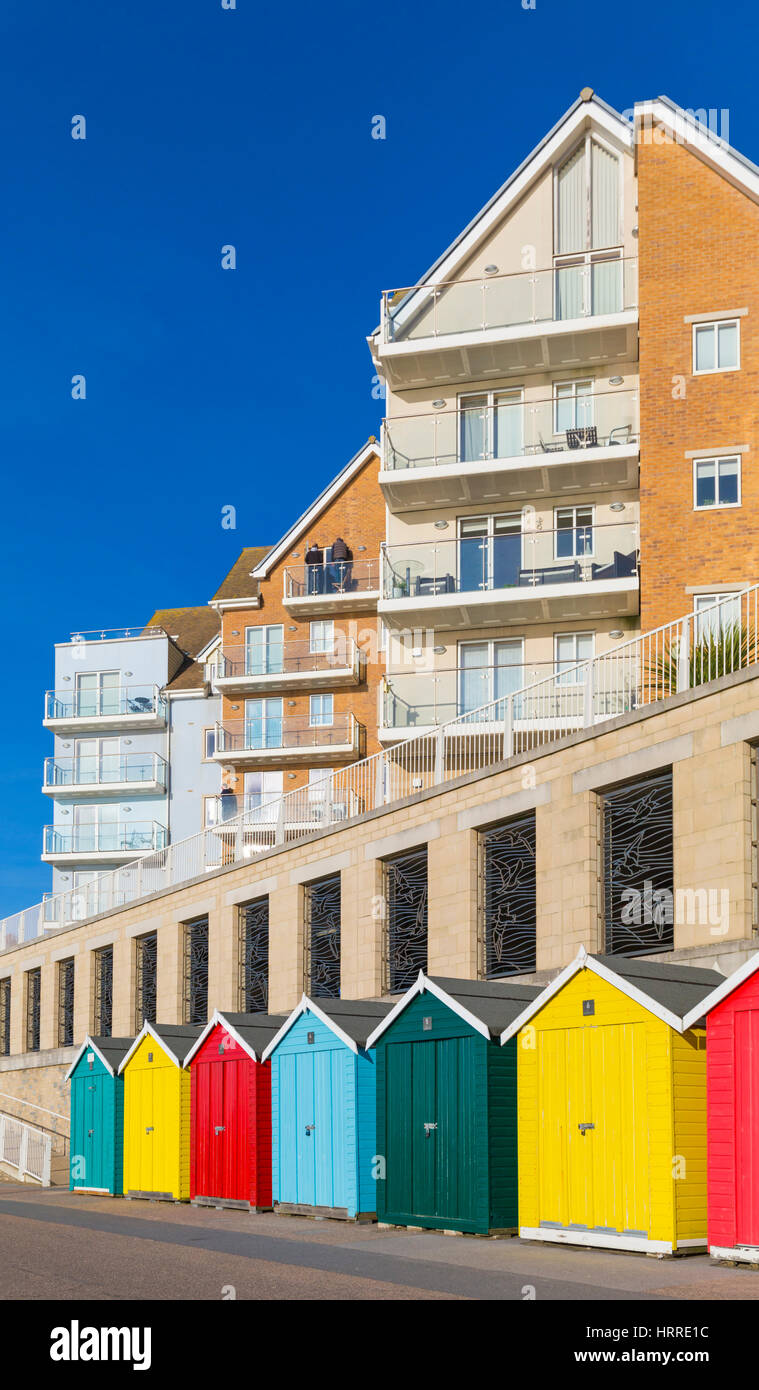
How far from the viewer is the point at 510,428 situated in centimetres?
3675

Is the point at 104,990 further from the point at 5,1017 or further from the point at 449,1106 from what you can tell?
the point at 449,1106

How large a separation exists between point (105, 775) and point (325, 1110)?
4354 centimetres

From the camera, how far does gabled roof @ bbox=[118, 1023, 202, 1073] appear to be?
2636cm

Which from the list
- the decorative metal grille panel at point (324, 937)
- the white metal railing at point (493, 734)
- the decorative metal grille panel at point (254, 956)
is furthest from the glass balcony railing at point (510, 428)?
the decorative metal grille panel at point (324, 937)

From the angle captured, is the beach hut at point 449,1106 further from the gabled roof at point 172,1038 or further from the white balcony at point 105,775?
the white balcony at point 105,775

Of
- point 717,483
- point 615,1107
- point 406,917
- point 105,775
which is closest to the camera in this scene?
point 615,1107

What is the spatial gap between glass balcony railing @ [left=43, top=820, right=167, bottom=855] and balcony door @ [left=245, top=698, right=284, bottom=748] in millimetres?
11226

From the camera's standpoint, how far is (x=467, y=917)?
77.9 feet

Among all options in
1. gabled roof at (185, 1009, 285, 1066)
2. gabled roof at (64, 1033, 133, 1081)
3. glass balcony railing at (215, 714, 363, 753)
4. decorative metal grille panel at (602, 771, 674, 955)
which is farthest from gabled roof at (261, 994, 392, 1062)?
glass balcony railing at (215, 714, 363, 753)

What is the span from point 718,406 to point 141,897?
59.8 feet

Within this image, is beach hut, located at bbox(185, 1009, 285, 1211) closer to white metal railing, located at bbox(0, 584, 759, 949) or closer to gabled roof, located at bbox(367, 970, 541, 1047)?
gabled roof, located at bbox(367, 970, 541, 1047)

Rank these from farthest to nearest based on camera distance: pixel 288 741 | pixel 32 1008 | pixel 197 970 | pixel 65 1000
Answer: pixel 288 741 → pixel 32 1008 → pixel 65 1000 → pixel 197 970

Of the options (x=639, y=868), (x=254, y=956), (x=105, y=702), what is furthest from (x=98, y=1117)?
(x=105, y=702)
